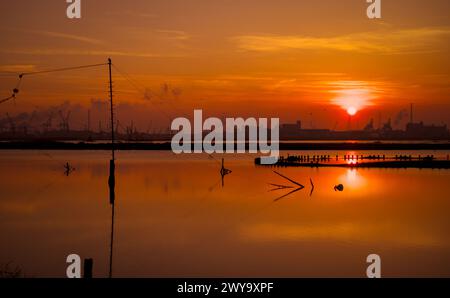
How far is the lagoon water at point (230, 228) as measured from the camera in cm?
1912

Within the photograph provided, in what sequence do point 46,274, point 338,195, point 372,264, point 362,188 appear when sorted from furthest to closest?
point 362,188, point 338,195, point 372,264, point 46,274

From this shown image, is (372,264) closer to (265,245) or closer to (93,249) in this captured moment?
(265,245)

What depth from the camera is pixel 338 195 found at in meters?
41.2

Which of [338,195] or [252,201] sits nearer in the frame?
[252,201]

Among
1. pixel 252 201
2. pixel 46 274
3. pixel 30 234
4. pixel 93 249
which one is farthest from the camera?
pixel 252 201

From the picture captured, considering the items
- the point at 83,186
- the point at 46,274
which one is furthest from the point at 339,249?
the point at 83,186

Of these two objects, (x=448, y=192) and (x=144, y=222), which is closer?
(x=144, y=222)

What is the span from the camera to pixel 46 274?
57.6 feet

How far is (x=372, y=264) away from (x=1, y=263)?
12.6 metres

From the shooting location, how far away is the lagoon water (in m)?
19.1

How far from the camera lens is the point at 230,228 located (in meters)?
27.3

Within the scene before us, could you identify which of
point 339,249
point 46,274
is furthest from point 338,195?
point 46,274

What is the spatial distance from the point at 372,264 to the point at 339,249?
2.68m

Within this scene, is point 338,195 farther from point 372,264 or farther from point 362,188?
point 372,264
